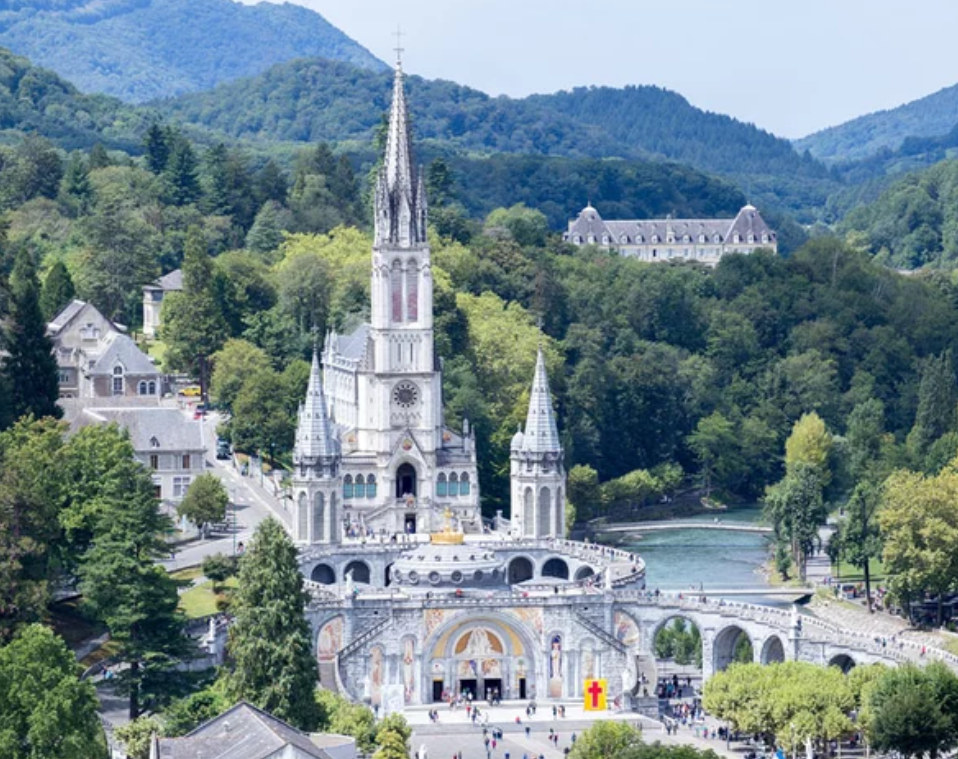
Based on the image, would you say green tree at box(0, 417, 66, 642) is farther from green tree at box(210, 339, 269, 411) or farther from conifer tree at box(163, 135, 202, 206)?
conifer tree at box(163, 135, 202, 206)

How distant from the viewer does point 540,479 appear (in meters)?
120

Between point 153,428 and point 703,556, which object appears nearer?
point 153,428

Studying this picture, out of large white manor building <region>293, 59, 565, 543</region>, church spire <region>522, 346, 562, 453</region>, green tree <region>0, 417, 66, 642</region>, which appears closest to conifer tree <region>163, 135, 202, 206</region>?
large white manor building <region>293, 59, 565, 543</region>

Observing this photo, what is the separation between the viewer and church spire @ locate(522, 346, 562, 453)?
12025cm

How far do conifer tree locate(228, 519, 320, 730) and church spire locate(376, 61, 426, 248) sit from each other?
3480cm

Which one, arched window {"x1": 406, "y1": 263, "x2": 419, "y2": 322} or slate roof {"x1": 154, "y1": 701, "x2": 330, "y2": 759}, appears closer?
slate roof {"x1": 154, "y1": 701, "x2": 330, "y2": 759}

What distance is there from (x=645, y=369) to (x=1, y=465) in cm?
7598

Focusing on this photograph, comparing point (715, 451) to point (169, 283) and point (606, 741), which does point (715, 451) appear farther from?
point (606, 741)

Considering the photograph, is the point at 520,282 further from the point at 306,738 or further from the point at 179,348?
the point at 306,738

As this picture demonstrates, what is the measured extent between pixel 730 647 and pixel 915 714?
21719 millimetres

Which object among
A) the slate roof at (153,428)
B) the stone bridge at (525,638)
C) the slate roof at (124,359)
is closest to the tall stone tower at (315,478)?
the slate roof at (153,428)

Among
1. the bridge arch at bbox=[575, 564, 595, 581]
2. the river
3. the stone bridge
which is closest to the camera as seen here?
the stone bridge

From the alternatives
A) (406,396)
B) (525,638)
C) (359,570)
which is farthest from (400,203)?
(525,638)

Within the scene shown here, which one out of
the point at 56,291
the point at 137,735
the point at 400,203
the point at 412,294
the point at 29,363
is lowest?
the point at 137,735
